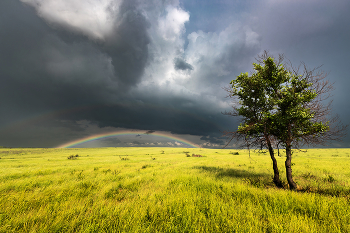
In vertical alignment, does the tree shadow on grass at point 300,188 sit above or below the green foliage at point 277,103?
below

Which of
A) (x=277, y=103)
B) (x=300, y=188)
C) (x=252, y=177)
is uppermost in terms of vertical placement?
(x=277, y=103)

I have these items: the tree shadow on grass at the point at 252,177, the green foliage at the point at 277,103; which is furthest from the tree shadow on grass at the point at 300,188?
the green foliage at the point at 277,103

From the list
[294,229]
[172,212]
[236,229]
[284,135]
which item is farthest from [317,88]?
[172,212]

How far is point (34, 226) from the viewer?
143 inches

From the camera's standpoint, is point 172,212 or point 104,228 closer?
point 104,228

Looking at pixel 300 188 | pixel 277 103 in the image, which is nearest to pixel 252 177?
pixel 300 188

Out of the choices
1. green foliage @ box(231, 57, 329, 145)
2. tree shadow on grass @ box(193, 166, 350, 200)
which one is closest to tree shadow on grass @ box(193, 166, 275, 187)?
tree shadow on grass @ box(193, 166, 350, 200)

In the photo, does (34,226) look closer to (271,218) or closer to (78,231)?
(78,231)

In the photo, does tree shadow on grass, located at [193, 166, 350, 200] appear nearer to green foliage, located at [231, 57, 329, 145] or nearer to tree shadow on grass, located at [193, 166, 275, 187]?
tree shadow on grass, located at [193, 166, 275, 187]

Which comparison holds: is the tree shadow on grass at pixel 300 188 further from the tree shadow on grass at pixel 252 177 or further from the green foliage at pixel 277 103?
the green foliage at pixel 277 103

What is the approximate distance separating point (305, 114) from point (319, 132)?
6.82 ft

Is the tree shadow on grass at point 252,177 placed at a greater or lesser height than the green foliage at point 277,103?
lesser

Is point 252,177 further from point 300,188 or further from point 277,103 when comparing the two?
point 277,103

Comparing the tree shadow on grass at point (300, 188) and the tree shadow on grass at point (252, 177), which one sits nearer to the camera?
the tree shadow on grass at point (300, 188)
